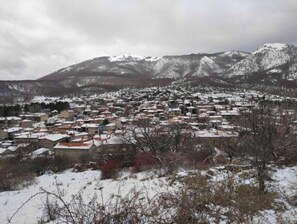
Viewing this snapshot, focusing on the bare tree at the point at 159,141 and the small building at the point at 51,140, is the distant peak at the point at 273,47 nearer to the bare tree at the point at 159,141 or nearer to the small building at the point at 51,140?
the small building at the point at 51,140

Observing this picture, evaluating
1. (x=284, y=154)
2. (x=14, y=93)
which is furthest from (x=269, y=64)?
(x=284, y=154)

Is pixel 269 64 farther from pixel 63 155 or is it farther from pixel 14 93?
pixel 63 155

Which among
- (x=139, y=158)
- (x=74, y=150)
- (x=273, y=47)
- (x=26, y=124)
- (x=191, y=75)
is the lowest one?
(x=74, y=150)

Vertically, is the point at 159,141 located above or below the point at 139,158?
above

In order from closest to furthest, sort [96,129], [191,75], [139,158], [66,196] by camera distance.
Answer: [66,196]
[139,158]
[96,129]
[191,75]

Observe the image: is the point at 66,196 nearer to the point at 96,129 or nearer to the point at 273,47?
the point at 96,129

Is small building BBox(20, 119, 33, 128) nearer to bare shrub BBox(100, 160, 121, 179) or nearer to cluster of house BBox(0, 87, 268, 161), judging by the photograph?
cluster of house BBox(0, 87, 268, 161)

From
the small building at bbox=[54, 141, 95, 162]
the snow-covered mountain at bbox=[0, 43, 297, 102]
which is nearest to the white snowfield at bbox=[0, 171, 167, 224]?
the small building at bbox=[54, 141, 95, 162]

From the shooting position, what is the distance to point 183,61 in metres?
192

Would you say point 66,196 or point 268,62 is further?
point 268,62

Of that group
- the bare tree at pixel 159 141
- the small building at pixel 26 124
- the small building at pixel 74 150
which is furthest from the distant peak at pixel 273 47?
the bare tree at pixel 159 141

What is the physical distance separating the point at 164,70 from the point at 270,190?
18586cm

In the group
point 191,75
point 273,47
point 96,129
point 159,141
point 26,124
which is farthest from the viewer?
point 273,47

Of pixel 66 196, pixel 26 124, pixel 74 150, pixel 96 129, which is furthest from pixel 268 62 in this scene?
pixel 66 196
